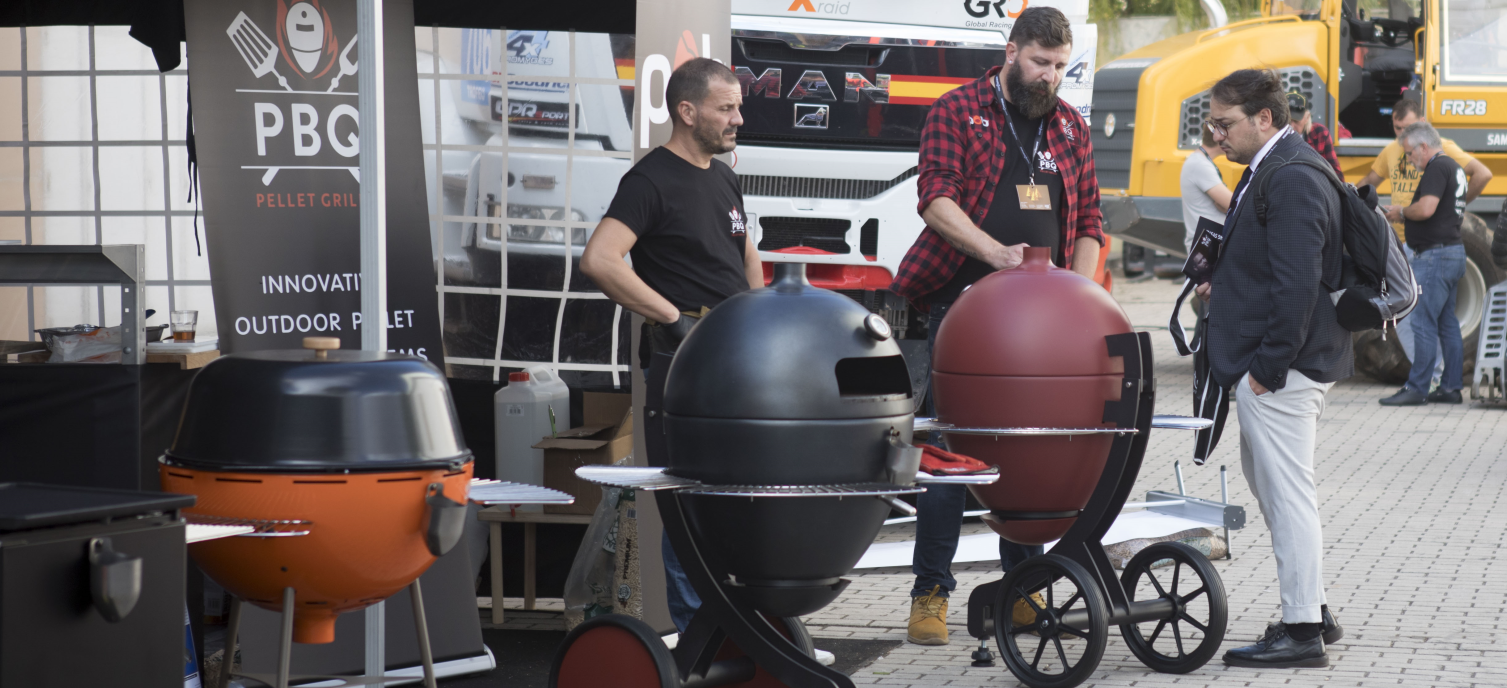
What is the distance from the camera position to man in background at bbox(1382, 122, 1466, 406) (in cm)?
1032

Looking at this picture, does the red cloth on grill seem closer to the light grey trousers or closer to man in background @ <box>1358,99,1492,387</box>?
the light grey trousers

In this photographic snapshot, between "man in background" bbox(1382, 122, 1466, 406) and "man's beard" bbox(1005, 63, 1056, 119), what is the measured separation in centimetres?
650

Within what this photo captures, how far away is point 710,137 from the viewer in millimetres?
4211

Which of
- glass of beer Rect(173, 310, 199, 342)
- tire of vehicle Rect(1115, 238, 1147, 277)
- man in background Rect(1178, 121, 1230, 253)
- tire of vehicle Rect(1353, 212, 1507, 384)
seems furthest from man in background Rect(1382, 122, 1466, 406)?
tire of vehicle Rect(1115, 238, 1147, 277)

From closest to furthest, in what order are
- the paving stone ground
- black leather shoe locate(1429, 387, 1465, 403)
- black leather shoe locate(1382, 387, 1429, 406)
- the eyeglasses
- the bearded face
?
the paving stone ground < the eyeglasses < the bearded face < black leather shoe locate(1382, 387, 1429, 406) < black leather shoe locate(1429, 387, 1465, 403)

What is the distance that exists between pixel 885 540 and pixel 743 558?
11.6ft

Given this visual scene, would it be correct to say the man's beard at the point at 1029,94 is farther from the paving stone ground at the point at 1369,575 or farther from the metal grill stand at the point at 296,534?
the metal grill stand at the point at 296,534

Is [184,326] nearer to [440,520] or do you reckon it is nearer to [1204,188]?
[440,520]

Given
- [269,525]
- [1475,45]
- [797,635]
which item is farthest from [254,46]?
[1475,45]

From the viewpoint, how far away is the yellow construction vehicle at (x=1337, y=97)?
461 inches

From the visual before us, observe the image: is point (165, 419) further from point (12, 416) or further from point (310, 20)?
point (310, 20)

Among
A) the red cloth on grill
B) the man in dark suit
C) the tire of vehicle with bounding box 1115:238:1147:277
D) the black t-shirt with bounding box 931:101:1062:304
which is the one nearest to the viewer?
the red cloth on grill

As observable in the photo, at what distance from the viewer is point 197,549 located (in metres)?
2.81

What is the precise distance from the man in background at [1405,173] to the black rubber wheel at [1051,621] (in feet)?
23.7
